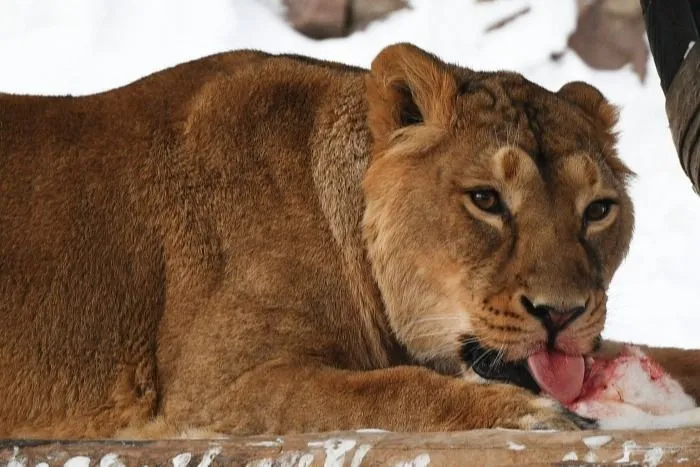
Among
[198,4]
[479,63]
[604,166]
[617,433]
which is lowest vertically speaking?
[617,433]

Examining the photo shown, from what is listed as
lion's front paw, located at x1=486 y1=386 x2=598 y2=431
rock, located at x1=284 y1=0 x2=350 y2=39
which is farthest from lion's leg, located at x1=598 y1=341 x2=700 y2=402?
rock, located at x1=284 y1=0 x2=350 y2=39

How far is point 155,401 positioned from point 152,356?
12 cm

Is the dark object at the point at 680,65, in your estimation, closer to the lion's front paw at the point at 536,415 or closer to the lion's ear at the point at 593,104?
the lion's ear at the point at 593,104

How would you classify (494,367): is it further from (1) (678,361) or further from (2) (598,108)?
(2) (598,108)

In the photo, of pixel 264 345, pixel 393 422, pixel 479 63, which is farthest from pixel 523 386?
pixel 479 63

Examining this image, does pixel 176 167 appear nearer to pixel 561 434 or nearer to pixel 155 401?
pixel 155 401

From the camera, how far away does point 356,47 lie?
30.7 feet

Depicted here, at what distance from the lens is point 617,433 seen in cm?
269

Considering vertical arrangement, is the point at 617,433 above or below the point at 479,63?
below

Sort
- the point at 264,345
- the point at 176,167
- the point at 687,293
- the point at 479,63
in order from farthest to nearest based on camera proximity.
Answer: the point at 479,63 < the point at 687,293 < the point at 176,167 < the point at 264,345

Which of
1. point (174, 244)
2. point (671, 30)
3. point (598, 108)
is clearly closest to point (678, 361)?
point (598, 108)

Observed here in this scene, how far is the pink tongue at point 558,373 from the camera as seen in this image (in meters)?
3.42

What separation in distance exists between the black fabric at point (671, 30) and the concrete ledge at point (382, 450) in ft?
4.67

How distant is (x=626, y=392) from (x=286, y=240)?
0.99 meters
